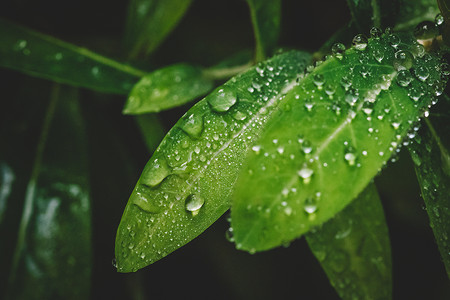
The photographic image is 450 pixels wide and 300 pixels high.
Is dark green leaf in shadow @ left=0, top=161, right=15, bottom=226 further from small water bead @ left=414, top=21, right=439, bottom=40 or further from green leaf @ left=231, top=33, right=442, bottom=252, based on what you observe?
small water bead @ left=414, top=21, right=439, bottom=40

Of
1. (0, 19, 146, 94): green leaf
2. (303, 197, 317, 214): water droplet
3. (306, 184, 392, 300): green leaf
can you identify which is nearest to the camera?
(303, 197, 317, 214): water droplet

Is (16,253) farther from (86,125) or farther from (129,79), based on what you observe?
(129,79)

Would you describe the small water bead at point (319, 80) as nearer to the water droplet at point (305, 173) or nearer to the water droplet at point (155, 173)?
the water droplet at point (305, 173)

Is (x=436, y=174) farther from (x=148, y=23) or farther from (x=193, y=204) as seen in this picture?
(x=148, y=23)

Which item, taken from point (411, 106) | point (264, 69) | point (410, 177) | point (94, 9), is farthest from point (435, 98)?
point (94, 9)

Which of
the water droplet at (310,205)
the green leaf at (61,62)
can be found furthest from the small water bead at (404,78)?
the green leaf at (61,62)

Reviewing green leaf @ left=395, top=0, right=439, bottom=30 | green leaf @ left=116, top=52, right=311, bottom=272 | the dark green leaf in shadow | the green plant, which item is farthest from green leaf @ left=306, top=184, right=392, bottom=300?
the dark green leaf in shadow
